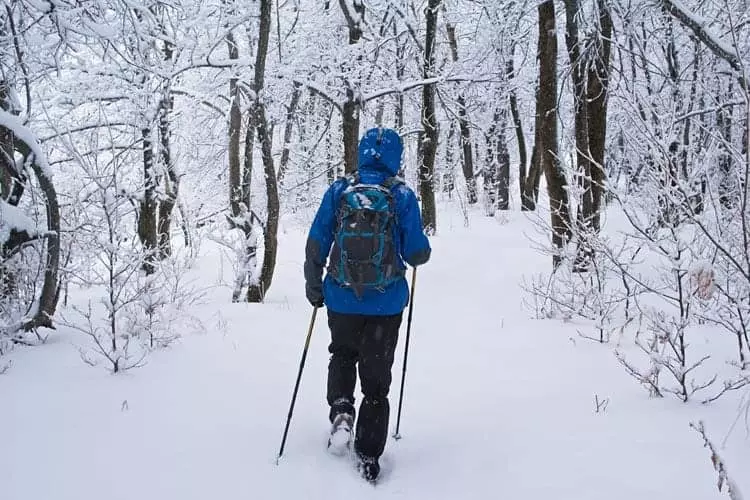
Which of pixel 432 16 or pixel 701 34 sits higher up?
pixel 432 16

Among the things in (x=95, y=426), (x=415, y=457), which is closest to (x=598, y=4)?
(x=415, y=457)

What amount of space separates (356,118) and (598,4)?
5314 millimetres

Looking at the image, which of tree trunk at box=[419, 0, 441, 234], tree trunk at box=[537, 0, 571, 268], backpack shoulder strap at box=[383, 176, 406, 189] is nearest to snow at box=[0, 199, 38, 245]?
backpack shoulder strap at box=[383, 176, 406, 189]

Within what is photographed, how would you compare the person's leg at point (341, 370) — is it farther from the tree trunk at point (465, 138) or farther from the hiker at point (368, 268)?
the tree trunk at point (465, 138)

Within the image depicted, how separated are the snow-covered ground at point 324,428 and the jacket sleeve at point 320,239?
1.03 m

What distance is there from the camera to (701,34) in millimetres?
4367

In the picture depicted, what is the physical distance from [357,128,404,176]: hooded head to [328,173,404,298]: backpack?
184mm

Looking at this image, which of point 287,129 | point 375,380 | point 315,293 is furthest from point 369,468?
point 287,129

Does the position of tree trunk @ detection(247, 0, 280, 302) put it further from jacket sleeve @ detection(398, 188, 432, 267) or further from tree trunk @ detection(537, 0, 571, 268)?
jacket sleeve @ detection(398, 188, 432, 267)

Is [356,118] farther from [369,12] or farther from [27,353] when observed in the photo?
[27,353]

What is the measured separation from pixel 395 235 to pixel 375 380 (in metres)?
0.84

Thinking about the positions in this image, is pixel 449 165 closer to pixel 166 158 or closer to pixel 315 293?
pixel 166 158

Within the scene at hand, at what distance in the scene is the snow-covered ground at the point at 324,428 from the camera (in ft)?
9.38

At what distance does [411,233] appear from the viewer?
3260 mm
